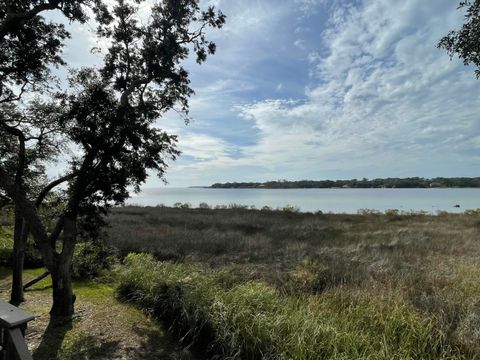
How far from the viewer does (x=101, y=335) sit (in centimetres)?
556

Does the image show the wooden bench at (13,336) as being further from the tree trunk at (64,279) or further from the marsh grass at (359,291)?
the tree trunk at (64,279)

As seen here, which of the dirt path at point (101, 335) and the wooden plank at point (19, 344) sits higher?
the wooden plank at point (19, 344)

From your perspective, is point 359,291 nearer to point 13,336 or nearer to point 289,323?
point 289,323

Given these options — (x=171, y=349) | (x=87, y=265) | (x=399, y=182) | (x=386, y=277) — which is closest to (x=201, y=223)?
(x=87, y=265)

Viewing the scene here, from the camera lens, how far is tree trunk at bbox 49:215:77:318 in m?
6.06

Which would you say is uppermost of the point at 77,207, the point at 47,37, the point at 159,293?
the point at 47,37

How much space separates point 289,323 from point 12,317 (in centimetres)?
339

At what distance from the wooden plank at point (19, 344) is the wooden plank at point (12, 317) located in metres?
0.07

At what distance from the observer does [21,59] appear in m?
6.81

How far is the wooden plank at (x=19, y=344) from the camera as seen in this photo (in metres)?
2.74

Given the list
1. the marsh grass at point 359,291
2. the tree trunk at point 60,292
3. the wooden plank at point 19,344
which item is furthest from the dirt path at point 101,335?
the wooden plank at point 19,344

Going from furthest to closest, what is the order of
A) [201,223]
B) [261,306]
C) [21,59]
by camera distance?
[201,223] → [21,59] → [261,306]

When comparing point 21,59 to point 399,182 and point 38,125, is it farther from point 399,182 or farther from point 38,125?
point 399,182

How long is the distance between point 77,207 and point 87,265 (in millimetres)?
3793
